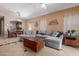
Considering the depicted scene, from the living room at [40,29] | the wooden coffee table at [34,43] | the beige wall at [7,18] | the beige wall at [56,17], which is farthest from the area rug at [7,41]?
the beige wall at [56,17]

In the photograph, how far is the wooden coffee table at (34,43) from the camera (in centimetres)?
231

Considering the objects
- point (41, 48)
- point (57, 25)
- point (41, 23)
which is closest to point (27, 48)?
point (41, 48)

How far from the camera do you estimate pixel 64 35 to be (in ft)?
7.77

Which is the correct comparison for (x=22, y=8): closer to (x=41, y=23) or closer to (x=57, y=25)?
(x=41, y=23)

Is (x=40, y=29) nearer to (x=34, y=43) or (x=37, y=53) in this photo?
(x=34, y=43)

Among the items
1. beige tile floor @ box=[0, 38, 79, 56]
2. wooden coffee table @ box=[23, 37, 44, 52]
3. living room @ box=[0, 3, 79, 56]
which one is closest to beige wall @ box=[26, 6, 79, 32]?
living room @ box=[0, 3, 79, 56]

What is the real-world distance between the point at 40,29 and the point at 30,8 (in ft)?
2.12

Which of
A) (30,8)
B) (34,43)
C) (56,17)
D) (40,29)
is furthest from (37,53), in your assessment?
(30,8)

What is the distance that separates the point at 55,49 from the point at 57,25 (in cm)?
66

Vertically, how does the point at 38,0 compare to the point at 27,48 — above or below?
above

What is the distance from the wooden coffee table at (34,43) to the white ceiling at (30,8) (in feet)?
2.08

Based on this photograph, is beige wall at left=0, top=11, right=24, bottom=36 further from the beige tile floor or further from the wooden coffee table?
the wooden coffee table

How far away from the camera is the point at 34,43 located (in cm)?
238

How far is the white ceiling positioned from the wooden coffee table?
0.63 m
